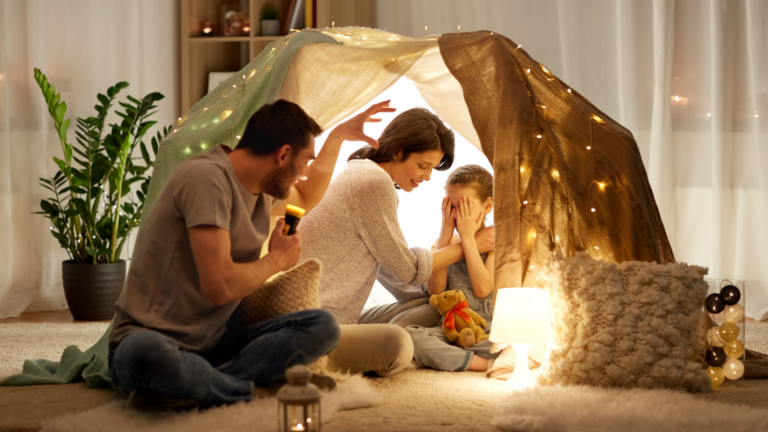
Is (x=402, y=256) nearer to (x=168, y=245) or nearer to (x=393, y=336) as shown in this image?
(x=393, y=336)

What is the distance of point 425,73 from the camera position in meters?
2.61

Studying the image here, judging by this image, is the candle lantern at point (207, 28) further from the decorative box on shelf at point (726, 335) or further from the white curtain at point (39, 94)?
the decorative box on shelf at point (726, 335)

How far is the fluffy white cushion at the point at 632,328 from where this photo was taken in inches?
72.3

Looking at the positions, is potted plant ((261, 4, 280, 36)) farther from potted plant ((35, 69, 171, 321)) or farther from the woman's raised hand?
the woman's raised hand

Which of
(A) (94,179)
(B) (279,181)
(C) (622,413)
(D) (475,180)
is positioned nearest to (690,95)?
(D) (475,180)

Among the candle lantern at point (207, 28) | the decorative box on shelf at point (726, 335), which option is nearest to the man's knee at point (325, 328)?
the decorative box on shelf at point (726, 335)

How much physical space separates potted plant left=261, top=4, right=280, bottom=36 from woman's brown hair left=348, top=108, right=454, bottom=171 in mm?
1683

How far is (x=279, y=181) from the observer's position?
171 centimetres

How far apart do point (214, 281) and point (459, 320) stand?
954 millimetres

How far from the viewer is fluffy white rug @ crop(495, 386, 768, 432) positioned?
155 centimetres

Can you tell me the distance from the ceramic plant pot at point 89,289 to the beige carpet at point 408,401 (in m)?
0.95

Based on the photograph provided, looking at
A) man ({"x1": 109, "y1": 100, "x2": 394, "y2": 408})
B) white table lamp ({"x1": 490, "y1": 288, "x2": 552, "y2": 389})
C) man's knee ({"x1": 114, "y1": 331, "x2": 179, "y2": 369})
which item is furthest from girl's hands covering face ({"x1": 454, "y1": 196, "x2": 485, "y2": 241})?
man's knee ({"x1": 114, "y1": 331, "x2": 179, "y2": 369})

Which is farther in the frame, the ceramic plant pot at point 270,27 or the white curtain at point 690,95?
the ceramic plant pot at point 270,27

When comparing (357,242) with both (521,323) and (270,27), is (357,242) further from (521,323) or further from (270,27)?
(270,27)
